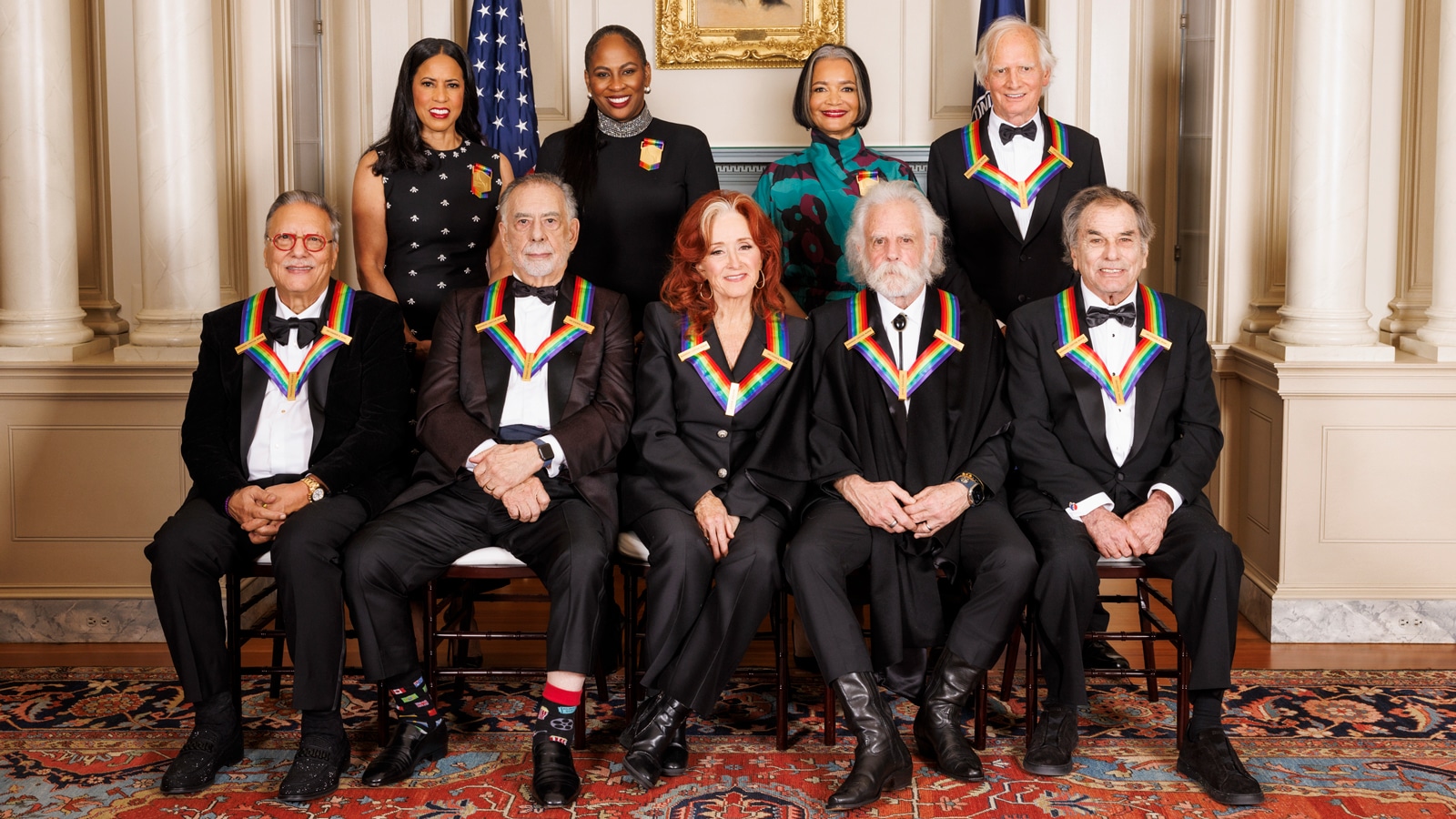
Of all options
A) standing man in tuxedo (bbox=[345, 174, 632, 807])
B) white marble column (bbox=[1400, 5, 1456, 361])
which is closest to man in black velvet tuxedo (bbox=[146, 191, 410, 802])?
→ standing man in tuxedo (bbox=[345, 174, 632, 807])

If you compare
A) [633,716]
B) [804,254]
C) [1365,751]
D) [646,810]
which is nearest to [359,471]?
[633,716]

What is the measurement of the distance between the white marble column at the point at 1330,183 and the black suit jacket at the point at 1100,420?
0.93 m

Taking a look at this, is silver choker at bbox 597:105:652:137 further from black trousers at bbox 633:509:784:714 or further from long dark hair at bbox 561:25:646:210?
black trousers at bbox 633:509:784:714

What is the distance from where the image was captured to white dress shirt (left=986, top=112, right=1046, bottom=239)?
4.04 metres

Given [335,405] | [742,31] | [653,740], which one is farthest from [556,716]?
[742,31]

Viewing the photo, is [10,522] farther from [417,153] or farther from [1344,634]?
[1344,634]

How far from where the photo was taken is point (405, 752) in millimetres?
3316

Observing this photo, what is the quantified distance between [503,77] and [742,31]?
1.20 meters

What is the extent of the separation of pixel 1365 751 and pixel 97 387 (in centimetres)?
398

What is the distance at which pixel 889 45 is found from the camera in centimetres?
609

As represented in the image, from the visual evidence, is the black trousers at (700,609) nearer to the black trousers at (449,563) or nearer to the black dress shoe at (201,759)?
the black trousers at (449,563)

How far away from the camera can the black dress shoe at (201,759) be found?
3.22 meters

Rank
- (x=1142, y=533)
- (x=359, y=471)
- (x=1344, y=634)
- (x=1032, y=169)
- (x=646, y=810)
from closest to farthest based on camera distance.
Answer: (x=646, y=810) → (x=1142, y=533) → (x=359, y=471) → (x=1032, y=169) → (x=1344, y=634)

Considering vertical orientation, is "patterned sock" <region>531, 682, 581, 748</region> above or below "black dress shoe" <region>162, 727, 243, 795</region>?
above
